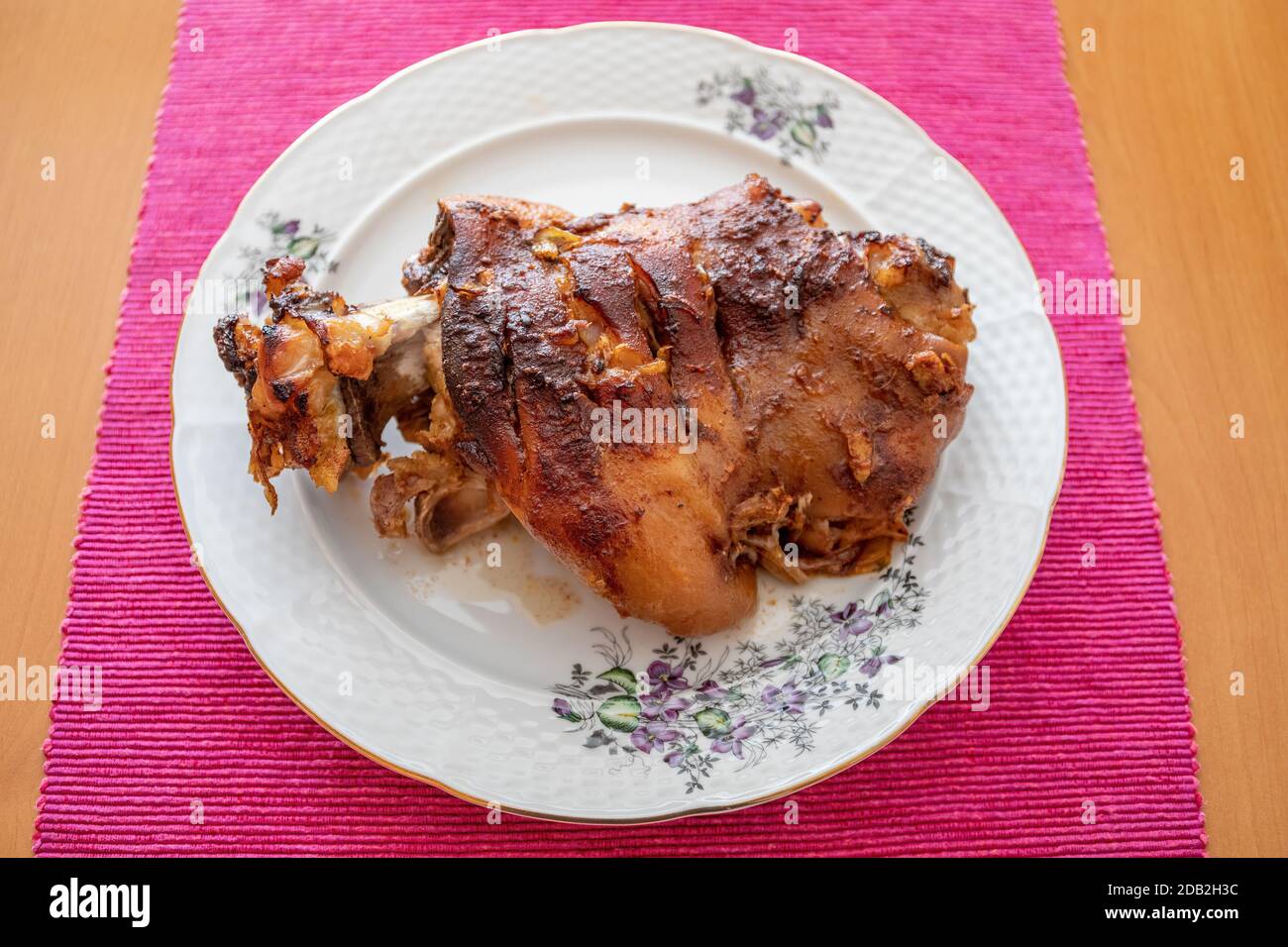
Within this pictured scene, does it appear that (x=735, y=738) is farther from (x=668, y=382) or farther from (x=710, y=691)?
(x=668, y=382)

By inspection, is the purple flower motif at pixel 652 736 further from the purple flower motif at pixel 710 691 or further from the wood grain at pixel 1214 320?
the wood grain at pixel 1214 320

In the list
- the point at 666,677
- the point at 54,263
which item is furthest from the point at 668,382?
the point at 54,263

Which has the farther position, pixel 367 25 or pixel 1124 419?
pixel 367 25

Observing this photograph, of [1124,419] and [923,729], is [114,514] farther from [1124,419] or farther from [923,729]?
[1124,419]

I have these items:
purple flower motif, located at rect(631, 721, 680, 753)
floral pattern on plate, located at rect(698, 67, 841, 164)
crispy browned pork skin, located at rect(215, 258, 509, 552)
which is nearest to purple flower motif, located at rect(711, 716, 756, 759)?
purple flower motif, located at rect(631, 721, 680, 753)

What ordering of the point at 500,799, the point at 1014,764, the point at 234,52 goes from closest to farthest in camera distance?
1. the point at 500,799
2. the point at 1014,764
3. the point at 234,52

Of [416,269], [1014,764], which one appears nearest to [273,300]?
[416,269]
